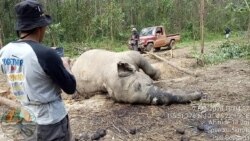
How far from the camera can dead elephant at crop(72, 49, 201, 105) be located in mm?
7430

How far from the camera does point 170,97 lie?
7.31 meters

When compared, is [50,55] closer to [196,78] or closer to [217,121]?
[217,121]

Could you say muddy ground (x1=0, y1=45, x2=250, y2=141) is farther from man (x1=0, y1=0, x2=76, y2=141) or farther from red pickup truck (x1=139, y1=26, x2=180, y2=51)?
red pickup truck (x1=139, y1=26, x2=180, y2=51)

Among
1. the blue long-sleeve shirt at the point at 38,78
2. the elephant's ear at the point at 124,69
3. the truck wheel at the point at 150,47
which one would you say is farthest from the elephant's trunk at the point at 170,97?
the truck wheel at the point at 150,47

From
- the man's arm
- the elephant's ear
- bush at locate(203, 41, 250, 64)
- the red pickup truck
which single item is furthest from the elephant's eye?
the red pickup truck

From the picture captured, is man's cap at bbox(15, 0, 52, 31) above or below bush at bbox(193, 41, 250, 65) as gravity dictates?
above

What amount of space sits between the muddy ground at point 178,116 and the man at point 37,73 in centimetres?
251

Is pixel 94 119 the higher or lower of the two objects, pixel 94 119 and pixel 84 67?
the lower

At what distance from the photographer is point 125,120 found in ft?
21.9

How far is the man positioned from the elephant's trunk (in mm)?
3984

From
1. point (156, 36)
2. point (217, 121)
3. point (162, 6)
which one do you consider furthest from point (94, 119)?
point (162, 6)

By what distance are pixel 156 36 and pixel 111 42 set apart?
431 cm

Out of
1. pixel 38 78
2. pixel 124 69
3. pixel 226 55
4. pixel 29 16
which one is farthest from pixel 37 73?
pixel 226 55

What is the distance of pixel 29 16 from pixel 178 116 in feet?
12.8
